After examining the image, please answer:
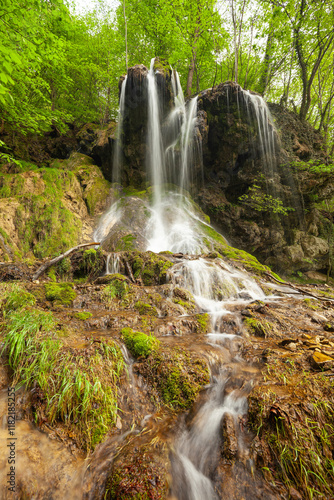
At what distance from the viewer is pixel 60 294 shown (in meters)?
4.80

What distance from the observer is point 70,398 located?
1982mm

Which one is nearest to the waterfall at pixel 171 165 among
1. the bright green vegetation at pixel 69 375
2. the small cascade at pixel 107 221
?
the small cascade at pixel 107 221

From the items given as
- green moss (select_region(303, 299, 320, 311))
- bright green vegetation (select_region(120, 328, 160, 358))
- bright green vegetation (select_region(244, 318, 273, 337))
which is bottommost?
green moss (select_region(303, 299, 320, 311))

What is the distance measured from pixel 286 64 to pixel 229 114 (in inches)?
312

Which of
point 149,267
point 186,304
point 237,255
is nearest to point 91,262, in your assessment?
point 149,267

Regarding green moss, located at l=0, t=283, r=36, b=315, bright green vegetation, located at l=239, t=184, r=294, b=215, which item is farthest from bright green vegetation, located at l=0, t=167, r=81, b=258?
bright green vegetation, located at l=239, t=184, r=294, b=215

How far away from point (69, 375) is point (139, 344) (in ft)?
3.30

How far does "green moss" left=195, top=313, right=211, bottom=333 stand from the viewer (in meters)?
4.08

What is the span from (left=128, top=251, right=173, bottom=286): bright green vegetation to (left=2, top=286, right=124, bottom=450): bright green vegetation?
3767mm

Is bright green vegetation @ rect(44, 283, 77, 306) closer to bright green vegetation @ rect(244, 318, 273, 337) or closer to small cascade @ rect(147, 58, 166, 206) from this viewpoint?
bright green vegetation @ rect(244, 318, 273, 337)

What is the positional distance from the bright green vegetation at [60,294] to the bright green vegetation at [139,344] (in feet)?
7.45

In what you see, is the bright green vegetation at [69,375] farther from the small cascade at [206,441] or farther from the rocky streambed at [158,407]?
the small cascade at [206,441]

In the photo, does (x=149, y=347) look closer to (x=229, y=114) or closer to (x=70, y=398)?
(x=70, y=398)

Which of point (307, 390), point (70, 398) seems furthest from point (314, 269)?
point (70, 398)
